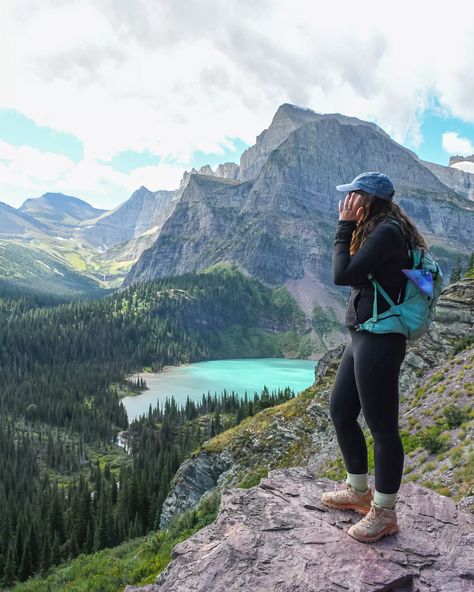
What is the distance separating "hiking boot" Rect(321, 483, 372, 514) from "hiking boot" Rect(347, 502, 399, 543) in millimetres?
811

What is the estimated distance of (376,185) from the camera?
6848mm

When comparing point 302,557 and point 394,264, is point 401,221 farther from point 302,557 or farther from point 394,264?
point 302,557

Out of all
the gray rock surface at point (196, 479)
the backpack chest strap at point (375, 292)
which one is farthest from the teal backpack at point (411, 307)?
the gray rock surface at point (196, 479)

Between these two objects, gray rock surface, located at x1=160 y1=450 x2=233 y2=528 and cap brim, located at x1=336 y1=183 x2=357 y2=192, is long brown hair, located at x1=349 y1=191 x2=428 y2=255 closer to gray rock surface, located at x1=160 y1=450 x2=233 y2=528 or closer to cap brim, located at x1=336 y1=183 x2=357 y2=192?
cap brim, located at x1=336 y1=183 x2=357 y2=192

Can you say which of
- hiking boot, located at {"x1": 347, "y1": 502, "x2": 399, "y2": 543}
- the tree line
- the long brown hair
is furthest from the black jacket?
the tree line

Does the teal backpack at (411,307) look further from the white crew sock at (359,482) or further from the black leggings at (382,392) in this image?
the white crew sock at (359,482)

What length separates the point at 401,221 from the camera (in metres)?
6.73

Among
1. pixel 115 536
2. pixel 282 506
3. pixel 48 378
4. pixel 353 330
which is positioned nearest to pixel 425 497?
pixel 282 506

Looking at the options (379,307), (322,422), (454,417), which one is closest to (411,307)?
(379,307)

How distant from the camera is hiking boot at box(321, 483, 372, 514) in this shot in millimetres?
7566

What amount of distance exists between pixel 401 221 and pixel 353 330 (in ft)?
5.87

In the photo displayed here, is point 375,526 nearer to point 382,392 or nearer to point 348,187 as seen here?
point 382,392

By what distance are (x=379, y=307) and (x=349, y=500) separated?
352 cm

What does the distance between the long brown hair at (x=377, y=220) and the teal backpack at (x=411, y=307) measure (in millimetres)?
205
